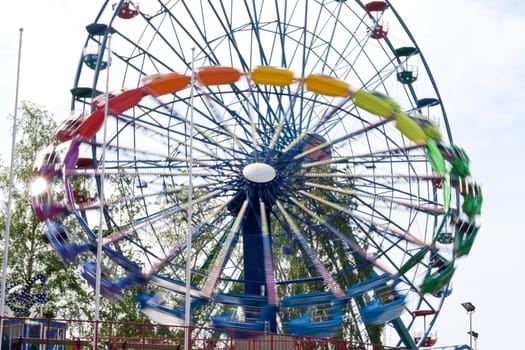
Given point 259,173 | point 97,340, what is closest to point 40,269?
point 259,173

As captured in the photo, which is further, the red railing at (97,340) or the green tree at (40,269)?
the green tree at (40,269)

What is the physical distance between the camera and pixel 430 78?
42.2 metres

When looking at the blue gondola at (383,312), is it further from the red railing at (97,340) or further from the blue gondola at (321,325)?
the red railing at (97,340)

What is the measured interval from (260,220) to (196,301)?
14.3 ft

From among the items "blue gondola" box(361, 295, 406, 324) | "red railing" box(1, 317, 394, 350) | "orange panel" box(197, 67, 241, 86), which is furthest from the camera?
"orange panel" box(197, 67, 241, 86)

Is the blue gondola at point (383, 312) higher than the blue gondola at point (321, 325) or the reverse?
higher

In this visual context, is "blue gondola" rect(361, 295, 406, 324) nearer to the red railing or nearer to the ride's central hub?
the red railing

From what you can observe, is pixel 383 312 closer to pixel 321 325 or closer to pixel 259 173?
pixel 321 325

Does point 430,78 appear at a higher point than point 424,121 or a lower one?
higher

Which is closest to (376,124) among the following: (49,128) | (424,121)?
(424,121)

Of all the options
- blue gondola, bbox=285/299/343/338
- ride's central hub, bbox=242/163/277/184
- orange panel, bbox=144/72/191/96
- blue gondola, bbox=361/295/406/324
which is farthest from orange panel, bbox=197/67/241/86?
blue gondola, bbox=361/295/406/324

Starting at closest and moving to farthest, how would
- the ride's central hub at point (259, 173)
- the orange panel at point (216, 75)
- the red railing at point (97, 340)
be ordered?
the red railing at point (97, 340)
the orange panel at point (216, 75)
the ride's central hub at point (259, 173)

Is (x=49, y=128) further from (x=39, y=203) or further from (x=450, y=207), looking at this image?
(x=450, y=207)

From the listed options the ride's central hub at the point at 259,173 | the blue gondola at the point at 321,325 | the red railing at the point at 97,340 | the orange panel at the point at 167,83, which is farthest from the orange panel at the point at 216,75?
the red railing at the point at 97,340
